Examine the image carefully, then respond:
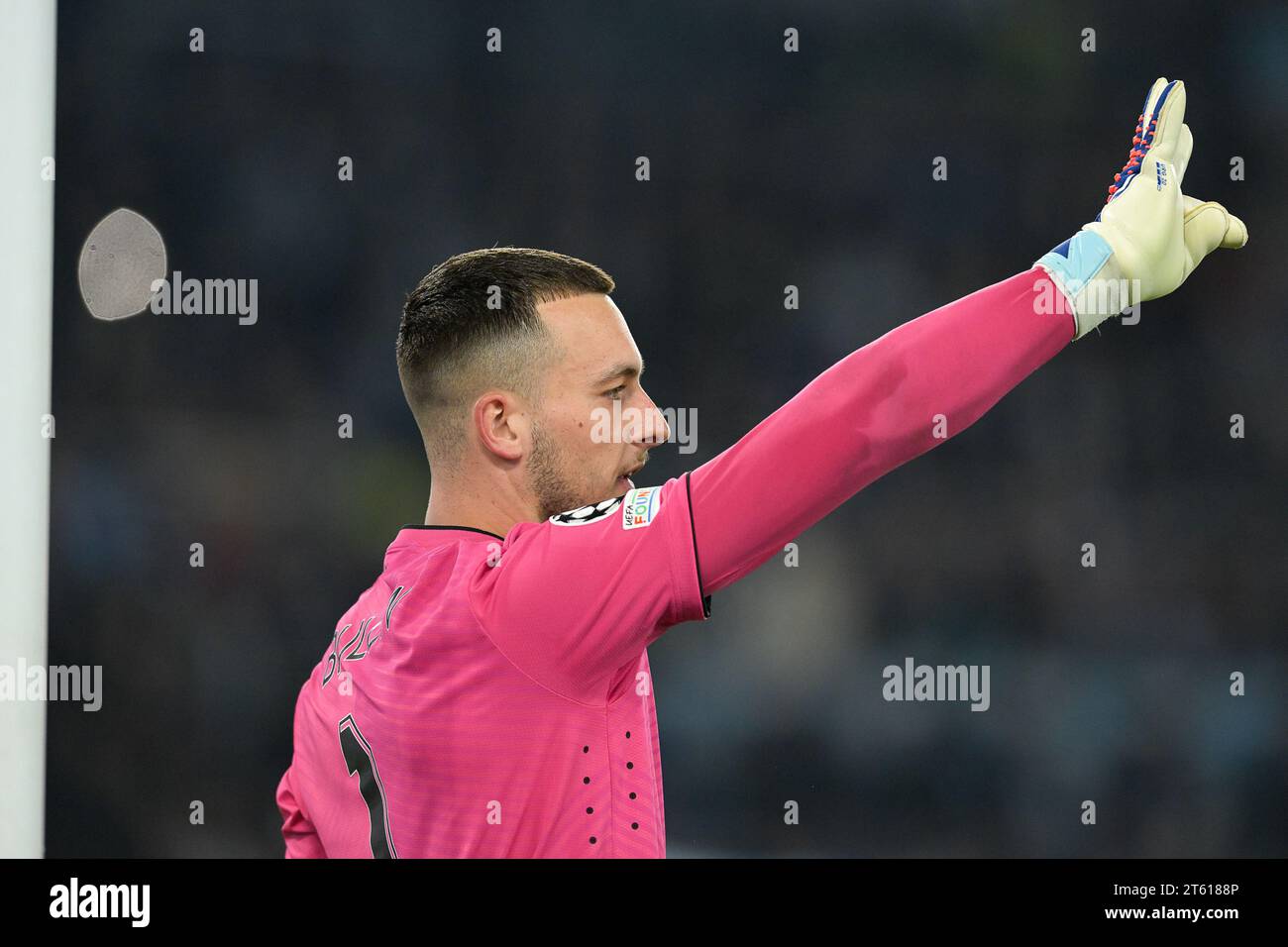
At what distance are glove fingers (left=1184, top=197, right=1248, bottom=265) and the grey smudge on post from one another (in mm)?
2784

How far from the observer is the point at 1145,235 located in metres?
1.12

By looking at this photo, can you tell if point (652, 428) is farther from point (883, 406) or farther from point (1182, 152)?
point (1182, 152)

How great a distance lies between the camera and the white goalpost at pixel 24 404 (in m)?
3.08

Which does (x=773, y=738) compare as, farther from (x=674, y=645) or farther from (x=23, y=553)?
(x=23, y=553)

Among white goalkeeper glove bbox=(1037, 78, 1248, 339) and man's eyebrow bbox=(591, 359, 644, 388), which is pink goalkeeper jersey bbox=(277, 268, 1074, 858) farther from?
man's eyebrow bbox=(591, 359, 644, 388)

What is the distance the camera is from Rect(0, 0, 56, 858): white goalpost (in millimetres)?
3078

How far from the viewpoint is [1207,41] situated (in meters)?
3.46

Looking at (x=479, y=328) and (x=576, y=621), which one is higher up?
(x=479, y=328)

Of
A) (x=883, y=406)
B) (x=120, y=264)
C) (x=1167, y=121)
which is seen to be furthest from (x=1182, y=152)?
(x=120, y=264)

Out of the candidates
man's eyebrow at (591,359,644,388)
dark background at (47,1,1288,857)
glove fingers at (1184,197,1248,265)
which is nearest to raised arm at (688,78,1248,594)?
glove fingers at (1184,197,1248,265)

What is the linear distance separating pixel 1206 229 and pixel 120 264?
118 inches

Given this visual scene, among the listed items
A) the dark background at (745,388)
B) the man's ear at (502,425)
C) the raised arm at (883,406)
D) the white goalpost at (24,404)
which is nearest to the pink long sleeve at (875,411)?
the raised arm at (883,406)

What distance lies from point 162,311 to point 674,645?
1.64 metres

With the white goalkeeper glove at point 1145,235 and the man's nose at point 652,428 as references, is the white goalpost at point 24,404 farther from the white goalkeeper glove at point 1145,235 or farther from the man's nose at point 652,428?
the white goalkeeper glove at point 1145,235
